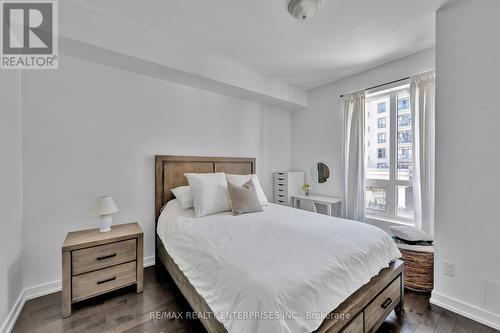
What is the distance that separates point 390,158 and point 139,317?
3306mm

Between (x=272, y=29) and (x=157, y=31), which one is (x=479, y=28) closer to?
(x=272, y=29)

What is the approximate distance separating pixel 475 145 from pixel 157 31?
3054 mm

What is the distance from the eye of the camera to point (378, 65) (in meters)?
2.90

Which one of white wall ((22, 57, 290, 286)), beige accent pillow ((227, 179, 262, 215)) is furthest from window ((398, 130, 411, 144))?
white wall ((22, 57, 290, 286))

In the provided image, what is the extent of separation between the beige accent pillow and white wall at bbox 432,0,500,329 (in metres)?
1.73

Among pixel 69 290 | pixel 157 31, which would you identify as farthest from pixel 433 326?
pixel 157 31

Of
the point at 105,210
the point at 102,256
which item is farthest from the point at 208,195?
the point at 102,256

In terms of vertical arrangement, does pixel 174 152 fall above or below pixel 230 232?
above

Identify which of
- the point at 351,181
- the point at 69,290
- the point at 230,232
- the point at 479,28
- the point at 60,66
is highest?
the point at 479,28

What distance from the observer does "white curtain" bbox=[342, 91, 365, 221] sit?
3.06 m

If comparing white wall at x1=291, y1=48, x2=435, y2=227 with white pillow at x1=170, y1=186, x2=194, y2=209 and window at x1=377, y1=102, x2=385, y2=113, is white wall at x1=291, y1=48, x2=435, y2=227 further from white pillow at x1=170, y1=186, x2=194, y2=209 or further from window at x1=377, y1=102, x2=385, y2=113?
white pillow at x1=170, y1=186, x2=194, y2=209

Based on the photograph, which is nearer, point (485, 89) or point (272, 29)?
point (485, 89)

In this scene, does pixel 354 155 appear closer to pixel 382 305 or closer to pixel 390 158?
pixel 390 158

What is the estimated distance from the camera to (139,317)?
1703 millimetres
